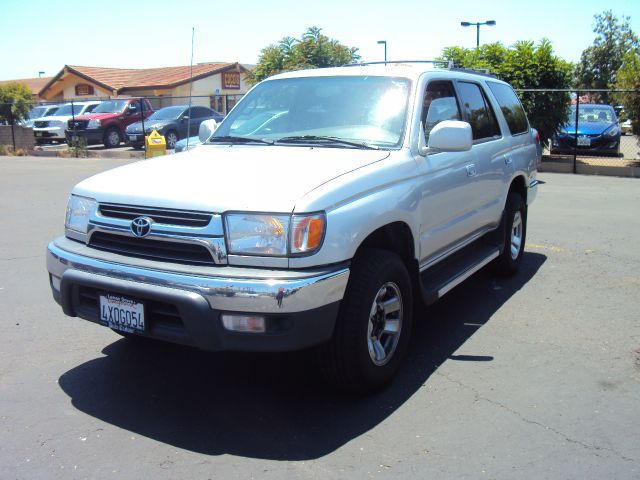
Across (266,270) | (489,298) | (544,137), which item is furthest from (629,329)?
(544,137)

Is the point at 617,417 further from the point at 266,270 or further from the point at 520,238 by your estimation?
the point at 520,238

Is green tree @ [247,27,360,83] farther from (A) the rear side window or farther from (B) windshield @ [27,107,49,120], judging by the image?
(A) the rear side window

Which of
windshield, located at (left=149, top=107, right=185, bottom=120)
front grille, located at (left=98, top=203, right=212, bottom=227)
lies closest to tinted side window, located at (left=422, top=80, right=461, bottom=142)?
front grille, located at (left=98, top=203, right=212, bottom=227)

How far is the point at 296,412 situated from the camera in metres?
3.78

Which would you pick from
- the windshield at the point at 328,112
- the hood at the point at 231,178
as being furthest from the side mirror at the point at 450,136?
the hood at the point at 231,178

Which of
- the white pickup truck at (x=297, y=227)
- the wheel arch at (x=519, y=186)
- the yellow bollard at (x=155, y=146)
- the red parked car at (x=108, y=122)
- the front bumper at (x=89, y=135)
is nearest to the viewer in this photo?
the white pickup truck at (x=297, y=227)

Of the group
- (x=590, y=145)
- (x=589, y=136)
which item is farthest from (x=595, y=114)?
(x=590, y=145)

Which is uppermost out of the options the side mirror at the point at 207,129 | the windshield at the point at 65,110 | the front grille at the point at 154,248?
the windshield at the point at 65,110

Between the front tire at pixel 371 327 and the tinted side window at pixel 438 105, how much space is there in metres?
1.25

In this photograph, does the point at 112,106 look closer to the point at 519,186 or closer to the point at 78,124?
the point at 78,124

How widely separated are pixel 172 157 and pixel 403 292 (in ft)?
6.02

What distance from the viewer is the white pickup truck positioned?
335 cm

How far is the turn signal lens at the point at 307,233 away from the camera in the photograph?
335cm

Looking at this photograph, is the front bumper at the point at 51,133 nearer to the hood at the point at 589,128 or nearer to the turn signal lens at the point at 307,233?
the hood at the point at 589,128
